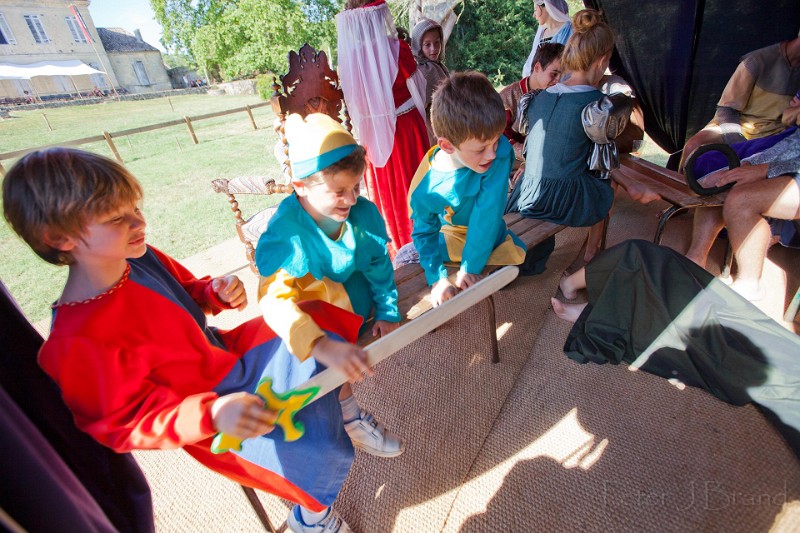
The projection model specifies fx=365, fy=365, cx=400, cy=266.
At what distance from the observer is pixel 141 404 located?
33.5 inches

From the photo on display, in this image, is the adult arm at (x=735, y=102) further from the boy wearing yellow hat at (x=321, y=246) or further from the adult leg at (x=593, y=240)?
the boy wearing yellow hat at (x=321, y=246)

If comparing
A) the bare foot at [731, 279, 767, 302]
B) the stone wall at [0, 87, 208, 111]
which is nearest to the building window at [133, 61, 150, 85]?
the stone wall at [0, 87, 208, 111]

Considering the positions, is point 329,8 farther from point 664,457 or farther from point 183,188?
point 664,457

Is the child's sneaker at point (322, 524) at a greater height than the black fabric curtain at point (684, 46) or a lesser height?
lesser

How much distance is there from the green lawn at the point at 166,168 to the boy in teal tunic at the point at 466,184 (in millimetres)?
3147

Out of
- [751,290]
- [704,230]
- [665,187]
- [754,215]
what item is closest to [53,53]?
[665,187]

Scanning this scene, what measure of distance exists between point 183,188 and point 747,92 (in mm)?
6889

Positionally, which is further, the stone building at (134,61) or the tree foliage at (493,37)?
the stone building at (134,61)

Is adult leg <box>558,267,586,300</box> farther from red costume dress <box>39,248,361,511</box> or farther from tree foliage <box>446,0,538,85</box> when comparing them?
tree foliage <box>446,0,538,85</box>

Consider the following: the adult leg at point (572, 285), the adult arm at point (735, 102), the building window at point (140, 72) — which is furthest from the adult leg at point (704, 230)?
the building window at point (140, 72)

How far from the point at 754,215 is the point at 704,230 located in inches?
12.0

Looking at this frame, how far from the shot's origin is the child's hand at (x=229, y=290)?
47.8 inches

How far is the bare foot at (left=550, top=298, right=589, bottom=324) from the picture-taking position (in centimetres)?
205

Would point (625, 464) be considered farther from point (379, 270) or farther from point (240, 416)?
Result: point (240, 416)
